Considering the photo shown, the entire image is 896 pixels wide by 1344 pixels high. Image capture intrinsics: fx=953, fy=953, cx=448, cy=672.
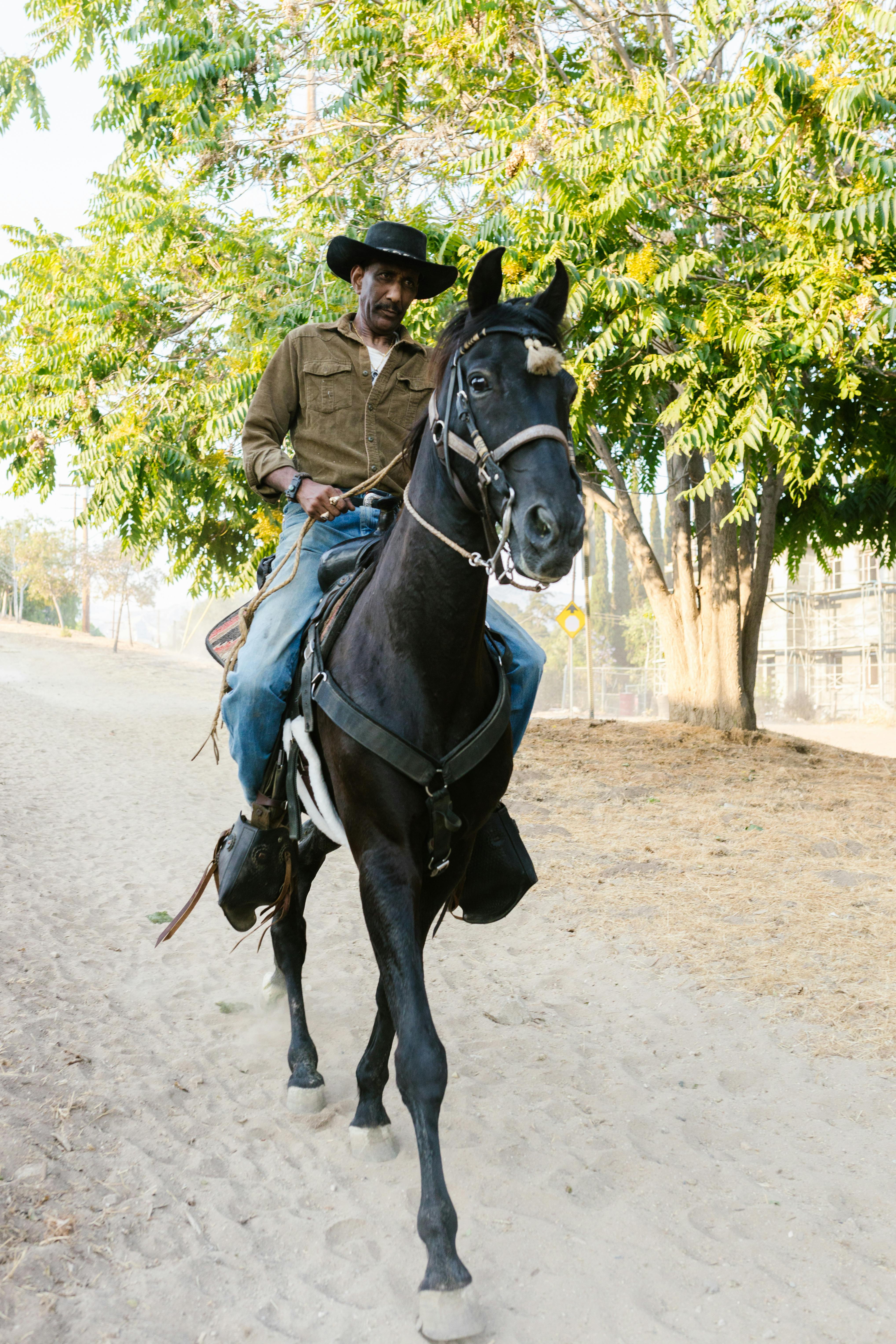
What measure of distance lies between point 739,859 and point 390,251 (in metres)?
5.74

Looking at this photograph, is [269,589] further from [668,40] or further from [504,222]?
[668,40]

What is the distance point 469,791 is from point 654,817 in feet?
21.7

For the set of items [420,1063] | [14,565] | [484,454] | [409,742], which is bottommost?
[420,1063]

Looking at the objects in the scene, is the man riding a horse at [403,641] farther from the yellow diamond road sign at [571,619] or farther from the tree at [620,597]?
the tree at [620,597]

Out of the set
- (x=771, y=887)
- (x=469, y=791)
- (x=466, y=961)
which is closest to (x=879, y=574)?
(x=771, y=887)

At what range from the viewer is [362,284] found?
3807mm

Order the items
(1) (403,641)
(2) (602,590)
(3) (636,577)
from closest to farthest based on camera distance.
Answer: (1) (403,641) < (3) (636,577) < (2) (602,590)

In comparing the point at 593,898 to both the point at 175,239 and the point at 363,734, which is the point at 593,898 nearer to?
the point at 363,734

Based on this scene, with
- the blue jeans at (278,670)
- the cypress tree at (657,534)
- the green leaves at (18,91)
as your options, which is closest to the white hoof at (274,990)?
the blue jeans at (278,670)

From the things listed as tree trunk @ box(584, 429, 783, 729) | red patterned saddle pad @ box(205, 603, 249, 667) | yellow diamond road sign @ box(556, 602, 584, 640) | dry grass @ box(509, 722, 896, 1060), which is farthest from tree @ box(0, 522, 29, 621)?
red patterned saddle pad @ box(205, 603, 249, 667)

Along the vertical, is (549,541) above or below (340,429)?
below

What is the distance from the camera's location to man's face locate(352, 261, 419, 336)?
12.2 feet

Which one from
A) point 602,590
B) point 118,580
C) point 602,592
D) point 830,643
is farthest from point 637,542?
point 602,590

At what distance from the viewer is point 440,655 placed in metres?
2.87
